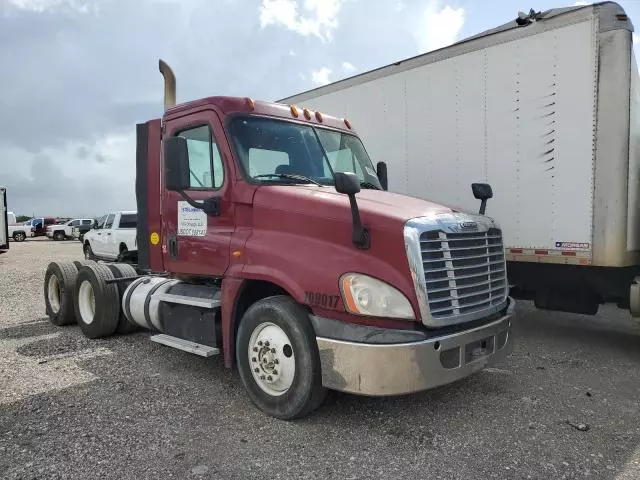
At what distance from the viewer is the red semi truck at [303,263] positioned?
3695 millimetres

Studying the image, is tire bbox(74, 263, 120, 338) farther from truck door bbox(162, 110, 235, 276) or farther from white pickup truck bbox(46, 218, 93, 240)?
white pickup truck bbox(46, 218, 93, 240)

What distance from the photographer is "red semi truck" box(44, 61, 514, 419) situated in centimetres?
370

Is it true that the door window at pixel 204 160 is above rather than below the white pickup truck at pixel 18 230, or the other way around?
above

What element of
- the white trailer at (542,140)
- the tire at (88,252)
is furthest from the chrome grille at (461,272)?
the tire at (88,252)

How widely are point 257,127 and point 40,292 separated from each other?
28.5ft

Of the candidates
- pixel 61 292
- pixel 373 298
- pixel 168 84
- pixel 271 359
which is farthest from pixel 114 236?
pixel 373 298

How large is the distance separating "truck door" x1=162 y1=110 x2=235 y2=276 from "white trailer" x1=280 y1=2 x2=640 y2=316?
3536 millimetres

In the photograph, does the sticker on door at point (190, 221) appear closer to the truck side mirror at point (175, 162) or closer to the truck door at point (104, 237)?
the truck side mirror at point (175, 162)

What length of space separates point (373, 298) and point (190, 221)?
2.32 m

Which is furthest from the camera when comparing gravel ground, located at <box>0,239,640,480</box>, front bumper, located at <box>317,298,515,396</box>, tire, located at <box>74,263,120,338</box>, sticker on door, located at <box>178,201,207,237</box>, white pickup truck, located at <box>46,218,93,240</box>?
white pickup truck, located at <box>46,218,93,240</box>

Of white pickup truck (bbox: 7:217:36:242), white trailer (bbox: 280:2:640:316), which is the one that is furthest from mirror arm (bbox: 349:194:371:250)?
white pickup truck (bbox: 7:217:36:242)

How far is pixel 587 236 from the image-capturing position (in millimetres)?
5859

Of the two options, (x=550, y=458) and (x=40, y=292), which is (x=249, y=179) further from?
(x=40, y=292)

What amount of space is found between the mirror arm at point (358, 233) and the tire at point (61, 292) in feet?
17.6
